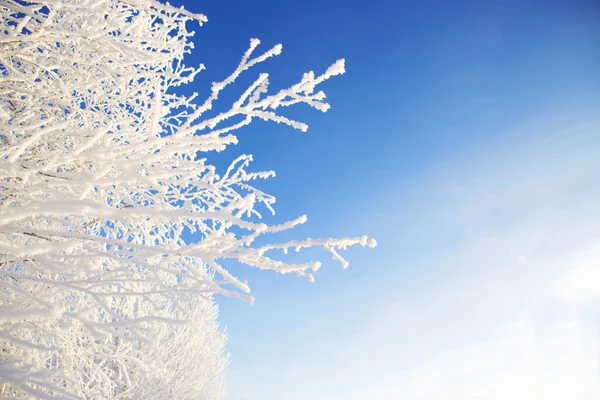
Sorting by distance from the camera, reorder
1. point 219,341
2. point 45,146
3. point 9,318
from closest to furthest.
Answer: point 9,318 < point 45,146 < point 219,341

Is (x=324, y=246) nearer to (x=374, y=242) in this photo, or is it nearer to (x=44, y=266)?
(x=374, y=242)

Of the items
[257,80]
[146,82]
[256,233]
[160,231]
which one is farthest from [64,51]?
[256,233]

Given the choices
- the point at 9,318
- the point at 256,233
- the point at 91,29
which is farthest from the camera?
the point at 91,29

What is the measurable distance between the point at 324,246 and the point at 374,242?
0.72ft

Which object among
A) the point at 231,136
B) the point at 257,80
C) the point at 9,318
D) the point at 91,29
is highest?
the point at 91,29

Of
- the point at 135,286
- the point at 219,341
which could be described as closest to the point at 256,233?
the point at 135,286

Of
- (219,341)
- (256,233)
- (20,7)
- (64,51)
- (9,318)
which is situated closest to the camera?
(9,318)

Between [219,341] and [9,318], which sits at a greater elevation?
[219,341]

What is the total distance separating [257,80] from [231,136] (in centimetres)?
38

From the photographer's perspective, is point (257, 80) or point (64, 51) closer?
point (257, 80)

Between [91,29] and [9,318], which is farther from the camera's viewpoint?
[91,29]

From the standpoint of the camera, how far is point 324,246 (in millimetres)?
1561

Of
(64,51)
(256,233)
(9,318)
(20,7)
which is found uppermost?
(64,51)

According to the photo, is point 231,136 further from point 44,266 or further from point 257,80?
point 44,266
